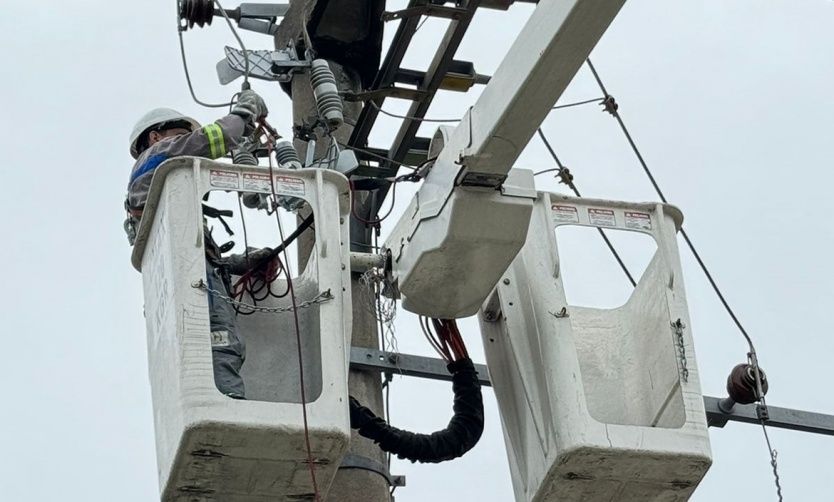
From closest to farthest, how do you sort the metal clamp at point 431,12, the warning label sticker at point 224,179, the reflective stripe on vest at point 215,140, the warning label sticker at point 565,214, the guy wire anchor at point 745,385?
the warning label sticker at point 224,179 → the reflective stripe on vest at point 215,140 → the warning label sticker at point 565,214 → the guy wire anchor at point 745,385 → the metal clamp at point 431,12

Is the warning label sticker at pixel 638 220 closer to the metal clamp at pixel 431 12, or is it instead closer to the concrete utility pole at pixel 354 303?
the concrete utility pole at pixel 354 303

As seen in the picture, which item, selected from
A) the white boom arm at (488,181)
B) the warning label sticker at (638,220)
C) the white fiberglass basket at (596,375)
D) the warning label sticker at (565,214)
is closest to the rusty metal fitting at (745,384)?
the white fiberglass basket at (596,375)

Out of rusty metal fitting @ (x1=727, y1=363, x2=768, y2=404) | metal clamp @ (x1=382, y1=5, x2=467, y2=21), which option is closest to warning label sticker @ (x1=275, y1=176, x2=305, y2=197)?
metal clamp @ (x1=382, y1=5, x2=467, y2=21)

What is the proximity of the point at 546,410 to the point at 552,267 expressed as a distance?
57cm

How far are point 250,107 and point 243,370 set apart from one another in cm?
99

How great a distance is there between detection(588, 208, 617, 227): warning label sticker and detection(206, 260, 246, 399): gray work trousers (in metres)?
1.44

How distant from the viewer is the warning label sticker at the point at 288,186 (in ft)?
24.0

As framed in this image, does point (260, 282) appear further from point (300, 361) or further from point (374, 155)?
point (374, 155)

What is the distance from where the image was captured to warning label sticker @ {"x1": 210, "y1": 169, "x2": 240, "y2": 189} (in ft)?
23.8

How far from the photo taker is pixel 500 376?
7.88 meters

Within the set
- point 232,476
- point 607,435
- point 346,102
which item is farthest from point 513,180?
point 346,102

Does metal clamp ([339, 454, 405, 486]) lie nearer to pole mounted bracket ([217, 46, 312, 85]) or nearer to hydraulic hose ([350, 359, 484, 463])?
hydraulic hose ([350, 359, 484, 463])

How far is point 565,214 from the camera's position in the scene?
7.85 meters

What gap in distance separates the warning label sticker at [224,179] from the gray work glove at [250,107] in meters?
0.46
